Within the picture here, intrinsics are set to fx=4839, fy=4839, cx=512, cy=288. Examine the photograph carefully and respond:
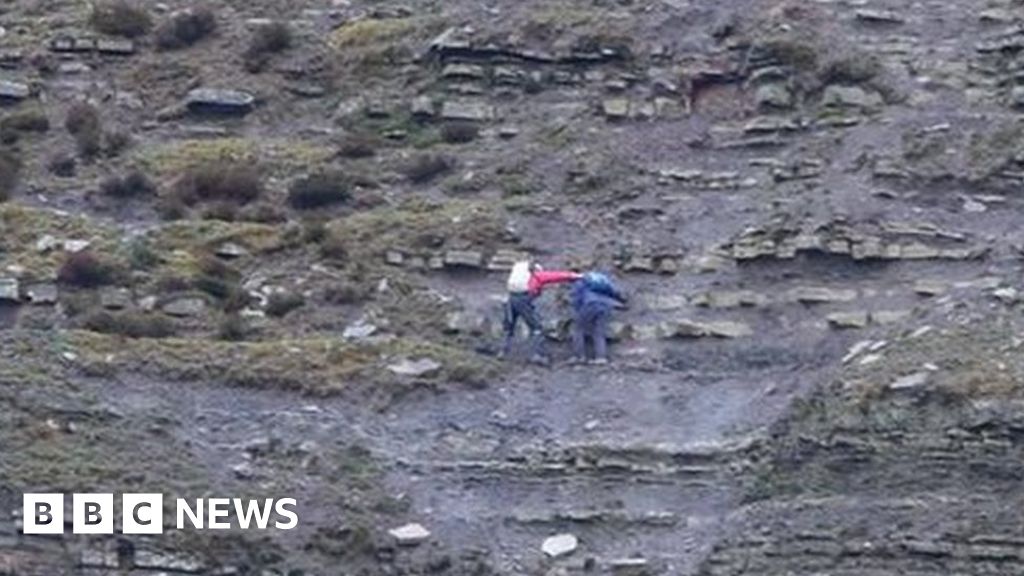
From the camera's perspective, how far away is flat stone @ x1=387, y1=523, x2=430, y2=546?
48344 mm

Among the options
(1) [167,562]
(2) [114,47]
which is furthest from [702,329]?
(2) [114,47]

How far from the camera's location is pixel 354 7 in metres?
62.6

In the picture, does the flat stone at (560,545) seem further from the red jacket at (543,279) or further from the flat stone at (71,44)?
the flat stone at (71,44)

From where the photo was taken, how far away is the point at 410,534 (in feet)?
159

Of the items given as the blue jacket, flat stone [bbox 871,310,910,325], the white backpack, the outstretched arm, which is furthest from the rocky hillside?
the white backpack

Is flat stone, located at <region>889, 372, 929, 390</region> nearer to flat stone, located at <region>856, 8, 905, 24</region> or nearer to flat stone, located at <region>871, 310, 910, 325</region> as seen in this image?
flat stone, located at <region>871, 310, 910, 325</region>

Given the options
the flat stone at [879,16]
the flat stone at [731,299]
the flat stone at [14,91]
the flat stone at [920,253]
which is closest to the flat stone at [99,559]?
the flat stone at [731,299]

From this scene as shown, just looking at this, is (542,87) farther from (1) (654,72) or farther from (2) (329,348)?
(2) (329,348)

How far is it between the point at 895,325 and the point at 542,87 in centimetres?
866

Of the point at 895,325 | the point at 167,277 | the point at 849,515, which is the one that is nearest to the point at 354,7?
the point at 167,277

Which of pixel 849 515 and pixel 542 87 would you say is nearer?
pixel 849 515

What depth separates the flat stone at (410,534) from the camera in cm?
4834

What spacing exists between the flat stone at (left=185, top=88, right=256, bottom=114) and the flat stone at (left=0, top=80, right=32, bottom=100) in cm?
205

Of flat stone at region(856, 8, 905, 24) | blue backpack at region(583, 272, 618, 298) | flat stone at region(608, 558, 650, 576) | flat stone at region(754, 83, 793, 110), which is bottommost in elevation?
flat stone at region(608, 558, 650, 576)
